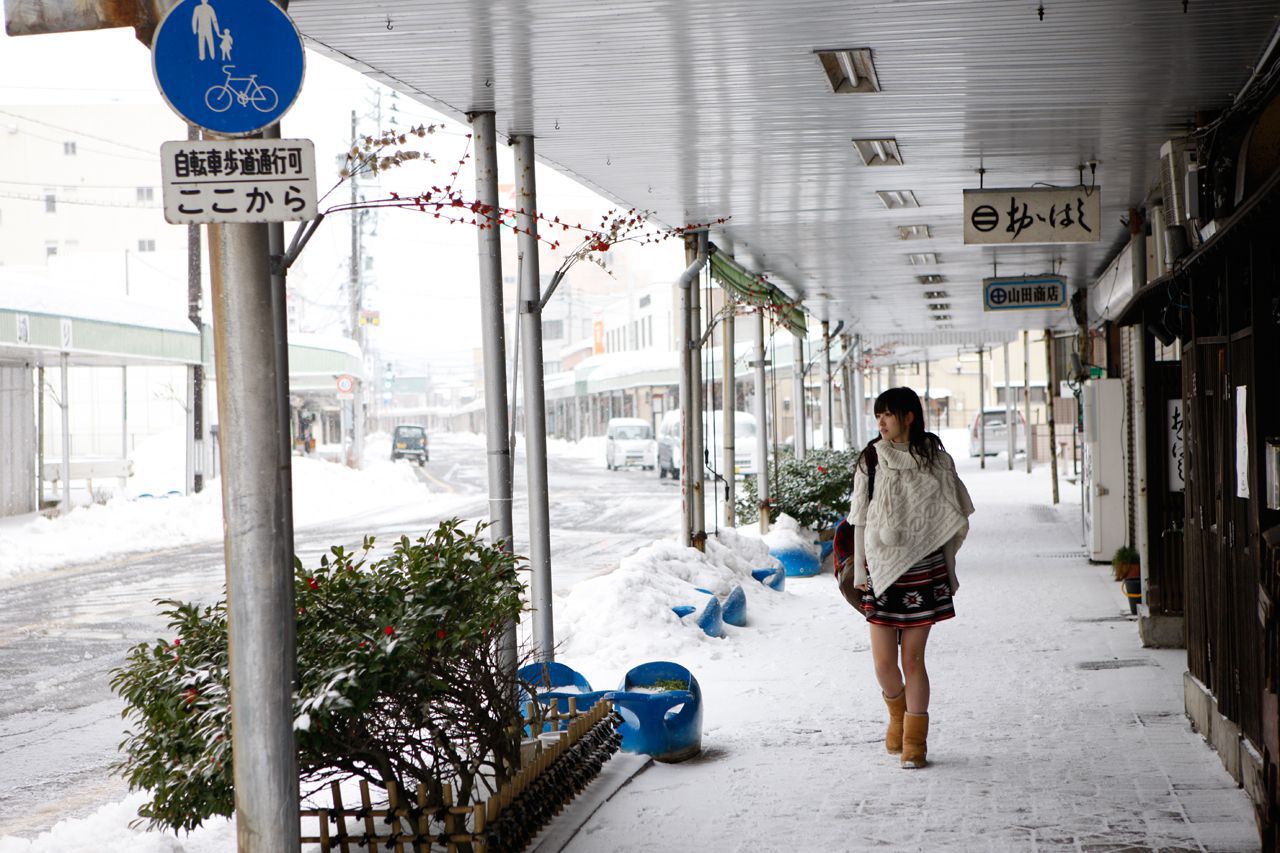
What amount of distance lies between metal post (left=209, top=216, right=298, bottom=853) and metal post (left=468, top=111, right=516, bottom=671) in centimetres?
337

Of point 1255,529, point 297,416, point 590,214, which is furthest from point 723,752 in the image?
point 590,214

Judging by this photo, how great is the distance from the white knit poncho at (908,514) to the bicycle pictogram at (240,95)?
3.55 metres

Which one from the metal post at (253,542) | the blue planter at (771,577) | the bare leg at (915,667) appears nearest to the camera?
the metal post at (253,542)

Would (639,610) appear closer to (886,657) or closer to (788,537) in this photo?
(886,657)

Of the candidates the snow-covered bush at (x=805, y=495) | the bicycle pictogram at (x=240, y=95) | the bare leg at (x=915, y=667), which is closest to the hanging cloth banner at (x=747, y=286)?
the snow-covered bush at (x=805, y=495)

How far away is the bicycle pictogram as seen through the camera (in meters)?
3.78

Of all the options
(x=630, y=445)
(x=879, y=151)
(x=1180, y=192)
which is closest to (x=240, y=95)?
(x=1180, y=192)

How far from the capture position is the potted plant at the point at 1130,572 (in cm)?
1102

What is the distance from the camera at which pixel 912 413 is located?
248 inches

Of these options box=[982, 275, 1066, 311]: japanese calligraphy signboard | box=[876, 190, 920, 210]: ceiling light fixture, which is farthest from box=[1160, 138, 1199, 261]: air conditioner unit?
box=[982, 275, 1066, 311]: japanese calligraphy signboard

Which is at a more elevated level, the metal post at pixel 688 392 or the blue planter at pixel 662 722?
the metal post at pixel 688 392

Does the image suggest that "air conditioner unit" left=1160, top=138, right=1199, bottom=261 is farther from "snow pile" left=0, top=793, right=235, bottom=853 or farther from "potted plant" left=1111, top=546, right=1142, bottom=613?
"snow pile" left=0, top=793, right=235, bottom=853

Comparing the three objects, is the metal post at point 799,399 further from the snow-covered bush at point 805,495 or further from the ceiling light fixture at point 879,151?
the ceiling light fixture at point 879,151

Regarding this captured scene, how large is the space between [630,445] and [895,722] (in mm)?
36998
